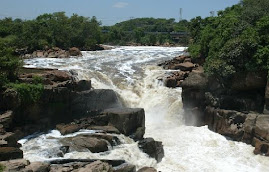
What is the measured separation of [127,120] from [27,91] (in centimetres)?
570

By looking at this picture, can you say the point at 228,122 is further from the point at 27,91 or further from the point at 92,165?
the point at 27,91

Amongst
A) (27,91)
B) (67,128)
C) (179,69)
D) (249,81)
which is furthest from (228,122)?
(27,91)

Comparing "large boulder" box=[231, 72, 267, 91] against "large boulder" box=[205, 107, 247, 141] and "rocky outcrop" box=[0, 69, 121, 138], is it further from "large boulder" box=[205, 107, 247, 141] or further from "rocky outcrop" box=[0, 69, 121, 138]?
"rocky outcrop" box=[0, 69, 121, 138]

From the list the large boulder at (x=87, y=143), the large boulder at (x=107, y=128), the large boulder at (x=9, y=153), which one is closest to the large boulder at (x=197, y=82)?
the large boulder at (x=107, y=128)

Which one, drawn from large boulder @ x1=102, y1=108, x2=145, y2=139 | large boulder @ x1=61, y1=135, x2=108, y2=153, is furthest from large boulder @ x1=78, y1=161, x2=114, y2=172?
large boulder @ x1=102, y1=108, x2=145, y2=139

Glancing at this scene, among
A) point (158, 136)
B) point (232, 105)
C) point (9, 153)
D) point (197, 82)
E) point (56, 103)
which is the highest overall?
point (197, 82)

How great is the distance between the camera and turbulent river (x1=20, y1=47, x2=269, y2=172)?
17000 mm

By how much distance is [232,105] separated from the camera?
22.0 metres

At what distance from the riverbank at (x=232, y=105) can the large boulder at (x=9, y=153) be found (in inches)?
462

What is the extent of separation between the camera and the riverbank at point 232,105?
19484 millimetres

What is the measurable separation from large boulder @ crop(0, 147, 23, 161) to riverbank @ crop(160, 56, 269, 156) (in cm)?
1173

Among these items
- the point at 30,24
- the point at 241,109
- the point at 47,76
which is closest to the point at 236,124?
the point at 241,109

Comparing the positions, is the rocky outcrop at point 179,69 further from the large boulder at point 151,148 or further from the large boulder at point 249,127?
the large boulder at point 151,148

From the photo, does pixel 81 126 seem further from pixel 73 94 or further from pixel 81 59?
pixel 81 59
